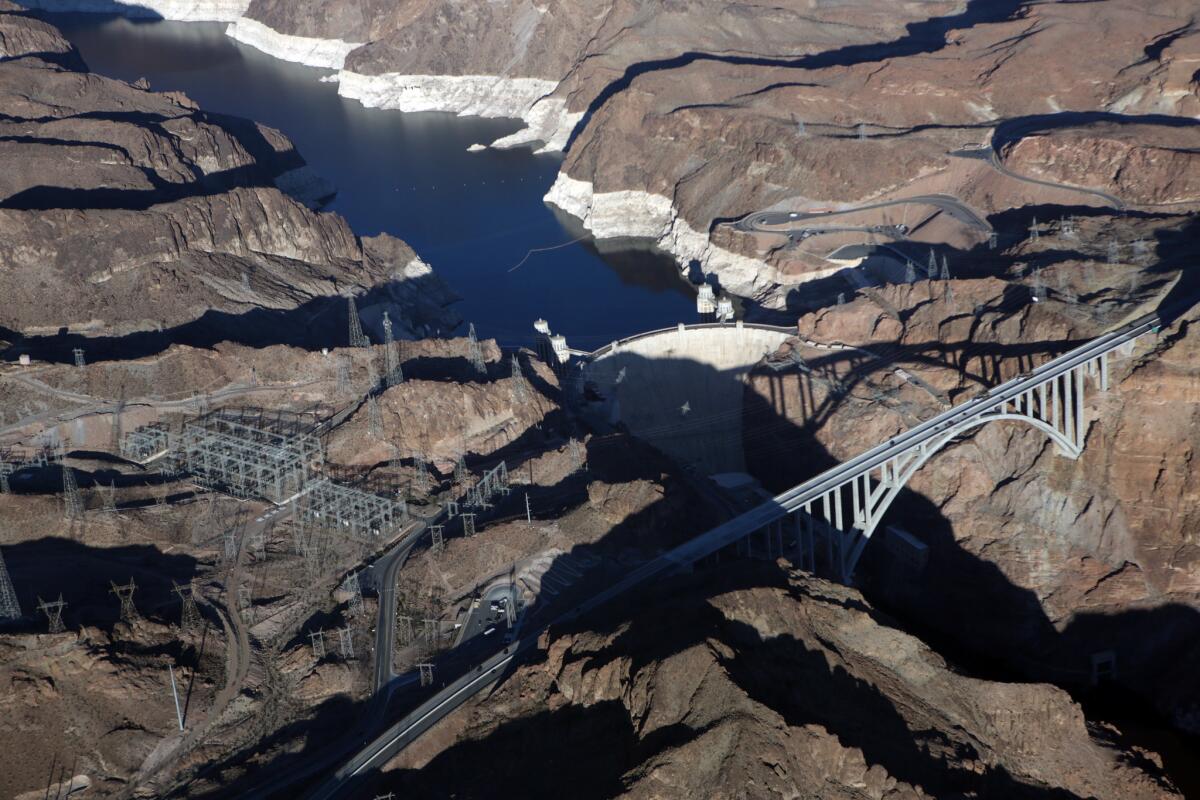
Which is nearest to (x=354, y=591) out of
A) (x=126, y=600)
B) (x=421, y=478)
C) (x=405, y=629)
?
(x=405, y=629)

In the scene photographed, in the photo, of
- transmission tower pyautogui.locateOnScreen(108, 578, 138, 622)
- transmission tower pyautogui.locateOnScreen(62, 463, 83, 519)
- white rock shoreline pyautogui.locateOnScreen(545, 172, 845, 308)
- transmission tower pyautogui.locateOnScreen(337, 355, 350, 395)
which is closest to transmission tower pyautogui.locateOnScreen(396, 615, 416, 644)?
transmission tower pyautogui.locateOnScreen(108, 578, 138, 622)

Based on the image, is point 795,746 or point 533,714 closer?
point 795,746

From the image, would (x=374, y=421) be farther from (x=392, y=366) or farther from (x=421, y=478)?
(x=392, y=366)

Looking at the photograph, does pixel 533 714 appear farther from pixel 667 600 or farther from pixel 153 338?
pixel 153 338

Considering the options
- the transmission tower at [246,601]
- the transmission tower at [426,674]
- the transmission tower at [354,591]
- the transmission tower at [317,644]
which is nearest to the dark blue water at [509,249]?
the transmission tower at [354,591]

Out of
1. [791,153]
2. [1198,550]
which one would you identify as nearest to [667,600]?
[1198,550]

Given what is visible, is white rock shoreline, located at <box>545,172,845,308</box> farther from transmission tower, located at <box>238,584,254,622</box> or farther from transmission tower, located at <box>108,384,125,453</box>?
transmission tower, located at <box>238,584,254,622</box>
